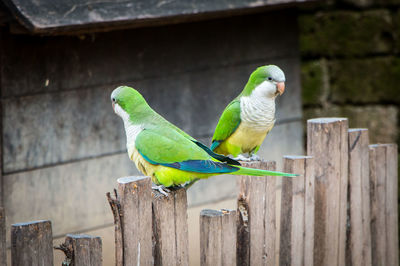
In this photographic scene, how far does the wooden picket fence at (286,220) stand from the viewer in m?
2.45

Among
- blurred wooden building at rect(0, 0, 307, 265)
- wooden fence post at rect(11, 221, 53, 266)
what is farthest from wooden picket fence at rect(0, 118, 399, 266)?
blurred wooden building at rect(0, 0, 307, 265)

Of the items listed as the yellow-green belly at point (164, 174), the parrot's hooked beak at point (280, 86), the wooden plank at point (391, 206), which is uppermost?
the parrot's hooked beak at point (280, 86)

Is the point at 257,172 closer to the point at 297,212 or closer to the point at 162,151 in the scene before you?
the point at 162,151

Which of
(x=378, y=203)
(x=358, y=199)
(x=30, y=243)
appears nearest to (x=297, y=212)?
(x=358, y=199)

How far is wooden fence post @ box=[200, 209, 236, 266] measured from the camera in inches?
105

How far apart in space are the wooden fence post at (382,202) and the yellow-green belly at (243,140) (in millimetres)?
689

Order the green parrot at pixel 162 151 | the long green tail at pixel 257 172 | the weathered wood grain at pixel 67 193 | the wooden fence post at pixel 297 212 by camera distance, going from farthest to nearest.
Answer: the weathered wood grain at pixel 67 193, the wooden fence post at pixel 297 212, the green parrot at pixel 162 151, the long green tail at pixel 257 172

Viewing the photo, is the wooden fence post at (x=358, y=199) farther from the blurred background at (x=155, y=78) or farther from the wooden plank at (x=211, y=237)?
the blurred background at (x=155, y=78)

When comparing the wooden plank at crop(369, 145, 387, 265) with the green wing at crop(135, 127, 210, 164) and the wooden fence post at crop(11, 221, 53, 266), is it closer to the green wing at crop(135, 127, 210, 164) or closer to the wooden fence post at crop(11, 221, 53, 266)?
the green wing at crop(135, 127, 210, 164)

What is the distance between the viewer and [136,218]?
248cm

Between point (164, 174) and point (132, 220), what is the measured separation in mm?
314

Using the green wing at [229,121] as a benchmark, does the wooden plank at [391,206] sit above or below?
below

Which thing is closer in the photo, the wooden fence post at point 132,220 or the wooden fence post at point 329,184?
the wooden fence post at point 132,220

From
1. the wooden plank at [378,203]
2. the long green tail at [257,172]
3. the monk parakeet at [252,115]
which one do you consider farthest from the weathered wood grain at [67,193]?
the long green tail at [257,172]
